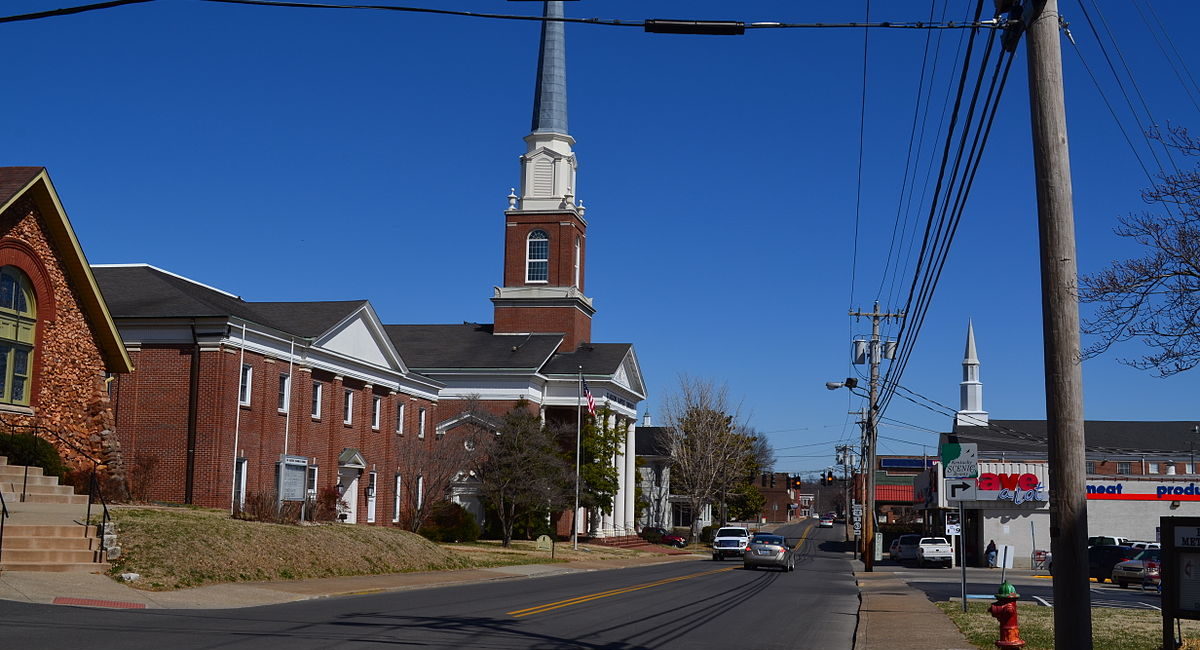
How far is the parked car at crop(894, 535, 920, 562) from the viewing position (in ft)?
204

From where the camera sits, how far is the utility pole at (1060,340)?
31.6 ft

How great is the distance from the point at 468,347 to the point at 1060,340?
199 feet

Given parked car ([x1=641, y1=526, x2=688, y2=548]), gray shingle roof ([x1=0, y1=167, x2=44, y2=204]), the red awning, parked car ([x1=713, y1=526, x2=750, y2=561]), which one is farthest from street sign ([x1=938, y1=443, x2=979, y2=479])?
the red awning

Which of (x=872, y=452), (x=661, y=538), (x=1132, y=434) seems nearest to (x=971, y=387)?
(x=1132, y=434)

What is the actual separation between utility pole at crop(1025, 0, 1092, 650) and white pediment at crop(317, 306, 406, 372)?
38.0m

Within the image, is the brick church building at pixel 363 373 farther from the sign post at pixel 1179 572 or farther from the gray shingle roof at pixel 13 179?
the sign post at pixel 1179 572

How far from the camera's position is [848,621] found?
70.0 ft

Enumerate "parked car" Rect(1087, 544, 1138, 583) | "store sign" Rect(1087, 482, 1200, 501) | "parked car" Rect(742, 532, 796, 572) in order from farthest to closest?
"store sign" Rect(1087, 482, 1200, 501)
"parked car" Rect(742, 532, 796, 572)
"parked car" Rect(1087, 544, 1138, 583)

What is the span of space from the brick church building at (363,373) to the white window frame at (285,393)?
1.9 inches

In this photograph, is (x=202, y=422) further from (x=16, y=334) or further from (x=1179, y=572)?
(x=1179, y=572)

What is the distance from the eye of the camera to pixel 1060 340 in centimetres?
972

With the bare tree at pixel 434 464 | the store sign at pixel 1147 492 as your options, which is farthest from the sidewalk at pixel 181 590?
the store sign at pixel 1147 492

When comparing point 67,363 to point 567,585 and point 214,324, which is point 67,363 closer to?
point 214,324

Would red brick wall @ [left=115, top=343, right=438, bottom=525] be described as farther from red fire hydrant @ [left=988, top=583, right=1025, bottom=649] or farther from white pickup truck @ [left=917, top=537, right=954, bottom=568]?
white pickup truck @ [left=917, top=537, right=954, bottom=568]
